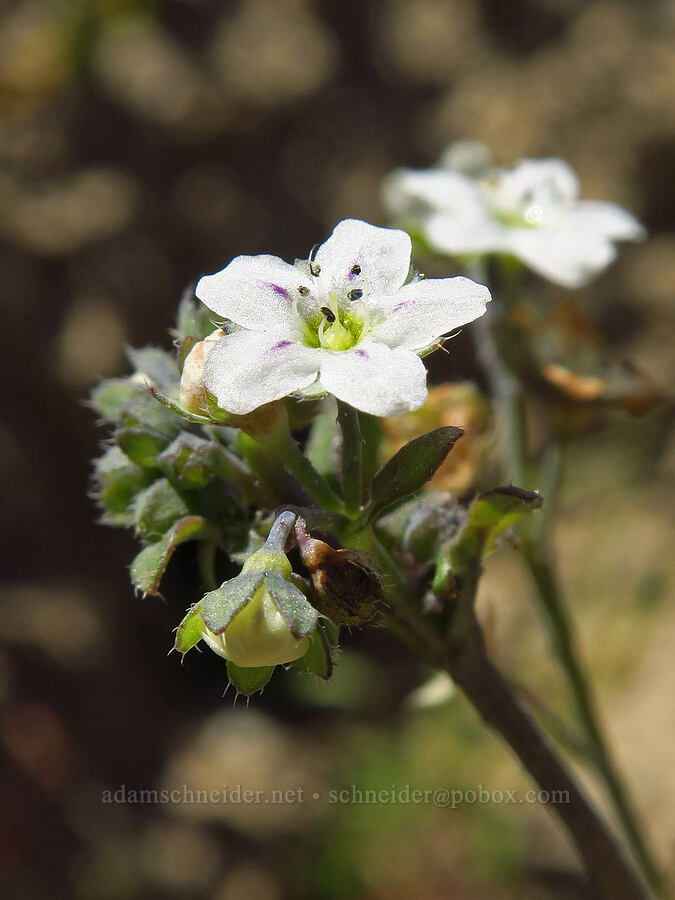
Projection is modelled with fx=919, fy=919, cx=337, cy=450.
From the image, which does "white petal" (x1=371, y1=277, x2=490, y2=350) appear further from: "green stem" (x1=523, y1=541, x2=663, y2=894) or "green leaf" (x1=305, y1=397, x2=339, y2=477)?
"green stem" (x1=523, y1=541, x2=663, y2=894)

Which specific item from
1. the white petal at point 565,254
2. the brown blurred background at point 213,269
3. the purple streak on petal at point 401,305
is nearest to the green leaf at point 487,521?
the purple streak on petal at point 401,305

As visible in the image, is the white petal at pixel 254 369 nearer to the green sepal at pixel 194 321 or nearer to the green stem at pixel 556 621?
the green sepal at pixel 194 321

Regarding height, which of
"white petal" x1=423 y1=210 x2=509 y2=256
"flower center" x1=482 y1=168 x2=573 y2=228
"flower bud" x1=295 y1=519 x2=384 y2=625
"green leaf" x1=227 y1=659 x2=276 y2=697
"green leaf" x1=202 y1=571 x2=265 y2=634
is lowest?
"green leaf" x1=227 y1=659 x2=276 y2=697

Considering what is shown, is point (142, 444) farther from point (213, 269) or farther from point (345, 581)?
point (213, 269)

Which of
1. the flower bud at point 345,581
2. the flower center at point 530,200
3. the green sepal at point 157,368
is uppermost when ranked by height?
the green sepal at point 157,368

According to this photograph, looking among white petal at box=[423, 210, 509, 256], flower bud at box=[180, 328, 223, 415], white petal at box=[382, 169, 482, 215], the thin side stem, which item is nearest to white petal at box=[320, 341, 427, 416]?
flower bud at box=[180, 328, 223, 415]
